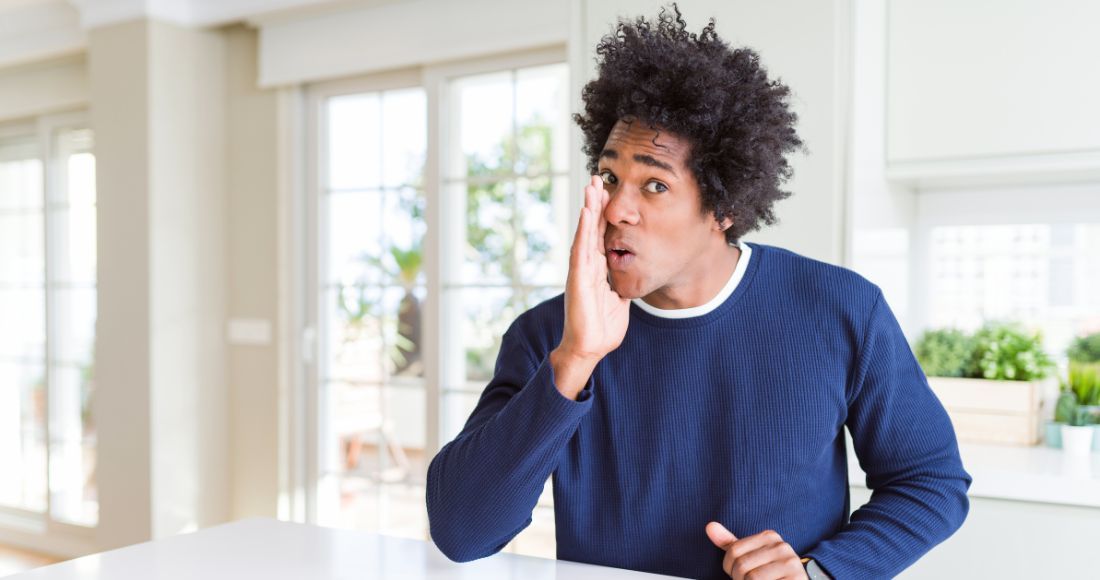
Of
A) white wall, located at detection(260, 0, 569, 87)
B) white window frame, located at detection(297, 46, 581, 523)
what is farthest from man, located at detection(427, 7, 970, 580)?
white window frame, located at detection(297, 46, 581, 523)

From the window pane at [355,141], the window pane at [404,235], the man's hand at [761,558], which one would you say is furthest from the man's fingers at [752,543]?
the window pane at [355,141]

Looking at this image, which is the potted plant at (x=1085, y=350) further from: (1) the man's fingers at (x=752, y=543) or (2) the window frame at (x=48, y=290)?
(2) the window frame at (x=48, y=290)

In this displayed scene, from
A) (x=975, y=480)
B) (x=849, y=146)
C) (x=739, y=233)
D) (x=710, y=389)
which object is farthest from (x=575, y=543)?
(x=849, y=146)

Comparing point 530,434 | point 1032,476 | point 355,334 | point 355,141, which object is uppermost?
point 355,141

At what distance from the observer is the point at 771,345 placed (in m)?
1.32

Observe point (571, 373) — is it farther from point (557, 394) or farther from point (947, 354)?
point (947, 354)

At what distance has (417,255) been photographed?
12.3 ft

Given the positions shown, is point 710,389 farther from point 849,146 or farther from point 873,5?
point 873,5

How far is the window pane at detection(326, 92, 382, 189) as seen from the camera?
3.79m

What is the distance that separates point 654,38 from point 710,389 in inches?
20.9

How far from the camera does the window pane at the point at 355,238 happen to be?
3793 mm

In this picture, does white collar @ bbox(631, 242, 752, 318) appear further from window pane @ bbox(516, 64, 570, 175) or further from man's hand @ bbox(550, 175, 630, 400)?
window pane @ bbox(516, 64, 570, 175)

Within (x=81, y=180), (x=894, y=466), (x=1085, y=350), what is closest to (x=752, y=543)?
(x=894, y=466)

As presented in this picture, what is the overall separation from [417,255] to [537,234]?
0.54 m
